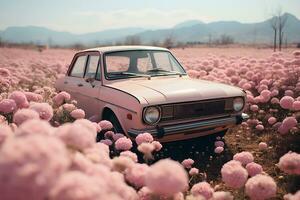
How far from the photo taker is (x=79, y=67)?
749 centimetres

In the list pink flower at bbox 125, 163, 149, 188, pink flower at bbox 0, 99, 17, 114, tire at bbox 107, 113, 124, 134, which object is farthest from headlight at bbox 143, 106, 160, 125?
pink flower at bbox 125, 163, 149, 188

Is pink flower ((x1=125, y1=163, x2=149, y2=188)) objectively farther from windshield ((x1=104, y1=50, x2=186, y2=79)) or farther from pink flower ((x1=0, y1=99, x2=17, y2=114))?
windshield ((x1=104, y1=50, x2=186, y2=79))

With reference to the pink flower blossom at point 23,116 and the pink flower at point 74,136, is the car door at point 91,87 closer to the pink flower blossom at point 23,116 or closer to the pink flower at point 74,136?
the pink flower blossom at point 23,116

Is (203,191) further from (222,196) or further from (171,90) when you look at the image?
(171,90)

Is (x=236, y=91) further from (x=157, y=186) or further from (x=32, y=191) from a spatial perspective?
(x=32, y=191)

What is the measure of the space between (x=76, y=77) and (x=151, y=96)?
2822mm

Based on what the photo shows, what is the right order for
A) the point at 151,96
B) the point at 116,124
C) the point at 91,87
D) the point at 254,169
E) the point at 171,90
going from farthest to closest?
the point at 91,87 < the point at 116,124 < the point at 171,90 < the point at 151,96 < the point at 254,169

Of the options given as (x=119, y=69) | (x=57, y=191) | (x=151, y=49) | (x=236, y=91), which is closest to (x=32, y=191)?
(x=57, y=191)

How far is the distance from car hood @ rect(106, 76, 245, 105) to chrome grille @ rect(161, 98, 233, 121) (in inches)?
4.0

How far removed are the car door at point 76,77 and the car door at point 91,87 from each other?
0.11 m

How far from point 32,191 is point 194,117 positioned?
14.6ft

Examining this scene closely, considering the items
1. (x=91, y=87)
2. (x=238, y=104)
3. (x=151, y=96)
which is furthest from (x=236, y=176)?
(x=91, y=87)

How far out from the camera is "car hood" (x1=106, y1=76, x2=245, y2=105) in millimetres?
5156

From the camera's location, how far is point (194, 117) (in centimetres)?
553
